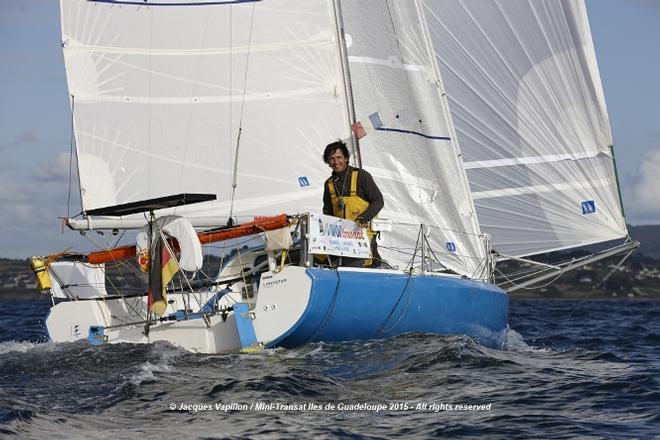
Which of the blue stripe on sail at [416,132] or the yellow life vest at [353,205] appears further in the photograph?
the blue stripe on sail at [416,132]

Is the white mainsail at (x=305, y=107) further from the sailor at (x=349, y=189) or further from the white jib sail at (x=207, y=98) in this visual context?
the sailor at (x=349, y=189)

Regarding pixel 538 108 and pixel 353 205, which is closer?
pixel 353 205

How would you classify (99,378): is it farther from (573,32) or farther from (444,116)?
(573,32)

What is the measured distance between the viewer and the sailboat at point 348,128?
13.9m

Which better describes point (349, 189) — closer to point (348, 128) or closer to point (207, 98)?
point (348, 128)

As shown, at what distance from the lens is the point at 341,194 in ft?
41.2

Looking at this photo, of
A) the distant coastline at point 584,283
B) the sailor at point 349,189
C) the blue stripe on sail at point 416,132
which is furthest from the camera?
the distant coastline at point 584,283

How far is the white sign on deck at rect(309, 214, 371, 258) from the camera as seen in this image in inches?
450

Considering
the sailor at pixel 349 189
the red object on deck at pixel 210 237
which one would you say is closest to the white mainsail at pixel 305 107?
the red object on deck at pixel 210 237

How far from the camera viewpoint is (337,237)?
11.7 m

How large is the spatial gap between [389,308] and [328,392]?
269cm

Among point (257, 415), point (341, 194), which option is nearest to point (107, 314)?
point (341, 194)

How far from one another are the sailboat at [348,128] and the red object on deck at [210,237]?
93 mm

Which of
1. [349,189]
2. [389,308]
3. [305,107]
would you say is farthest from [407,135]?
[389,308]
